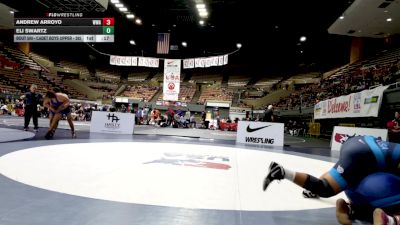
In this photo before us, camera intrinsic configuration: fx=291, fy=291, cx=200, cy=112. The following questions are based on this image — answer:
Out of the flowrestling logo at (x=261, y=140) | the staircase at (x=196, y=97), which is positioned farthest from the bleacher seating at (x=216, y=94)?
the flowrestling logo at (x=261, y=140)

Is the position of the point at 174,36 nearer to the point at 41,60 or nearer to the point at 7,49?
the point at 7,49

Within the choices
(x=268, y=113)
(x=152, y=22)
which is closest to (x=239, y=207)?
(x=268, y=113)

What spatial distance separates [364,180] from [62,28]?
9416 mm

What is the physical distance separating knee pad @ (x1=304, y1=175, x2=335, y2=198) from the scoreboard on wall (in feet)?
27.7

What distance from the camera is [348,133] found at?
886 centimetres

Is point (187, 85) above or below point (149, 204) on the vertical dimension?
above

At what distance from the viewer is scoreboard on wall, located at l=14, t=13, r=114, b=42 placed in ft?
29.6

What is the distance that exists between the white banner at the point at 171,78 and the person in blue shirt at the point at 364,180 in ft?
44.1

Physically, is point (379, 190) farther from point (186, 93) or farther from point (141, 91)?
point (141, 91)

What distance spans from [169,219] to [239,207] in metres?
0.66

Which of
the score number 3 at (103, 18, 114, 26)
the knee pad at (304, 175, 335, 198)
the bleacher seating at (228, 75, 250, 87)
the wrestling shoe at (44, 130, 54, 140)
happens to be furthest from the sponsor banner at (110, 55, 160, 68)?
the bleacher seating at (228, 75, 250, 87)

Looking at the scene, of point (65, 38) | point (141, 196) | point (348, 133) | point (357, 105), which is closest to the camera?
point (141, 196)

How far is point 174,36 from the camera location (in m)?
26.5

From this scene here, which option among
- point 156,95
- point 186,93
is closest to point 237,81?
point 186,93
